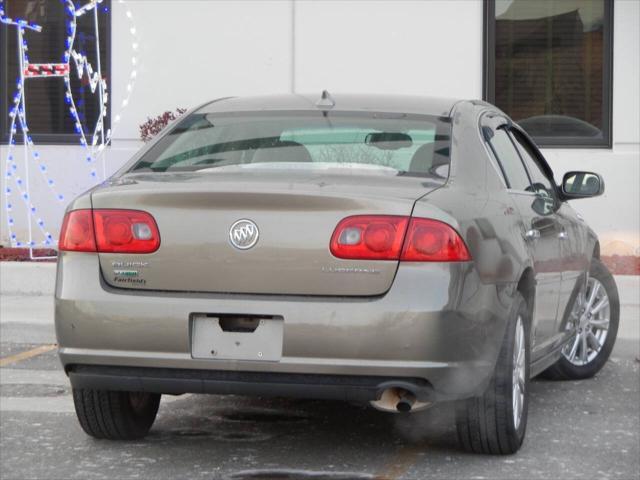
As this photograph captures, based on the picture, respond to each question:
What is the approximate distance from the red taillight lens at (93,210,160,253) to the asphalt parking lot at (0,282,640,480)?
0.90m

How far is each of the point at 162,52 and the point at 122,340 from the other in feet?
28.0

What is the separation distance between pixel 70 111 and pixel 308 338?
30.4 ft

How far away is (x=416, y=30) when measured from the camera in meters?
12.8

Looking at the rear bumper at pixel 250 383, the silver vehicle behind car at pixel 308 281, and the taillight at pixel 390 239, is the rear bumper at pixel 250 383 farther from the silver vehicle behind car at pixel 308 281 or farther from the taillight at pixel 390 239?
the taillight at pixel 390 239

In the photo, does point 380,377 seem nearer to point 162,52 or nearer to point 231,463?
point 231,463

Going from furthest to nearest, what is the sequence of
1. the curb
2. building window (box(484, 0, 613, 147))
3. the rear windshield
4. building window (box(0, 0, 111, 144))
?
building window (box(0, 0, 111, 144)) → building window (box(484, 0, 613, 147)) → the curb → the rear windshield

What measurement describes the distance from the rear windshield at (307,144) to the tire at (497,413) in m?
0.73

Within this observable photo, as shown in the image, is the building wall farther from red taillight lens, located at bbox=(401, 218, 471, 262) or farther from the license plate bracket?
the license plate bracket

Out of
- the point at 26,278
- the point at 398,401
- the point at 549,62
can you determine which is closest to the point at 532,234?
the point at 398,401

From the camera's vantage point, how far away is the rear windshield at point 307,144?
554 cm

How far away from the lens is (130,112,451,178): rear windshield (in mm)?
5535

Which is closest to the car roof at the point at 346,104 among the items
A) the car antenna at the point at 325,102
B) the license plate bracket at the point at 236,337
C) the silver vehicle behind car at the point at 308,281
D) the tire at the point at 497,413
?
the car antenna at the point at 325,102

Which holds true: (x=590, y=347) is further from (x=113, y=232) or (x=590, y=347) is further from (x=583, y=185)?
(x=113, y=232)

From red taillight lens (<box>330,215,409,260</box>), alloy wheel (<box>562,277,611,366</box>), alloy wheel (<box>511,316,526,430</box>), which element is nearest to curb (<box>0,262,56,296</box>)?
alloy wheel (<box>562,277,611,366</box>)
